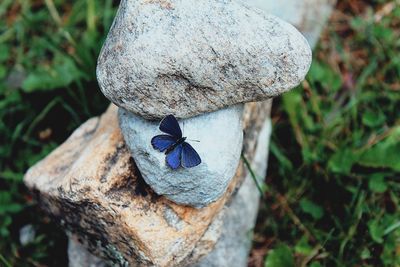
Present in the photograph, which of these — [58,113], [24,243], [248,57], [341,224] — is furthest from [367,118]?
[24,243]

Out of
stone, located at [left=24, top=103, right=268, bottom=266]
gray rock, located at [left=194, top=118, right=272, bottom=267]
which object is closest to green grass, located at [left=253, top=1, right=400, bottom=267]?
gray rock, located at [left=194, top=118, right=272, bottom=267]

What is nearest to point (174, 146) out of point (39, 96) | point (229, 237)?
point (229, 237)

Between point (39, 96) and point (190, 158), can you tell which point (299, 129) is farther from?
point (39, 96)

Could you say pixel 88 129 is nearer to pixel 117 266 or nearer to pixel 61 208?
pixel 61 208

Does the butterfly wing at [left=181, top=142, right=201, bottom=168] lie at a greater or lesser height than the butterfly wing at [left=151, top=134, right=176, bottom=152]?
lesser

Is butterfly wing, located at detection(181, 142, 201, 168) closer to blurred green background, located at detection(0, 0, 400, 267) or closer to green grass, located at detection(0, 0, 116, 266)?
blurred green background, located at detection(0, 0, 400, 267)

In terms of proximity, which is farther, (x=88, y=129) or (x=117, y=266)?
(x=88, y=129)
